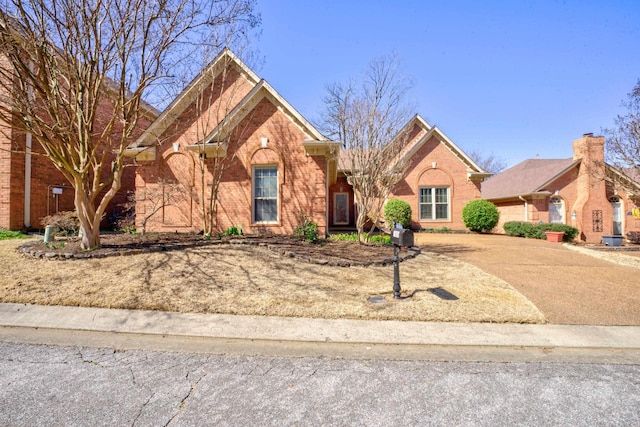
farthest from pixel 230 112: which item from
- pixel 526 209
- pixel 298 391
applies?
pixel 526 209

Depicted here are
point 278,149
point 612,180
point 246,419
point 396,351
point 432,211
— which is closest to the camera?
point 246,419

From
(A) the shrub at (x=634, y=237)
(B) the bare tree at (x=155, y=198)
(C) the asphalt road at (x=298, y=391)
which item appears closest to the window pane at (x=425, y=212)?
(A) the shrub at (x=634, y=237)

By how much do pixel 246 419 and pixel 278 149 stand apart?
10381 mm

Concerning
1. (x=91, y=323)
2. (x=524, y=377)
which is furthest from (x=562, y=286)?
(x=91, y=323)

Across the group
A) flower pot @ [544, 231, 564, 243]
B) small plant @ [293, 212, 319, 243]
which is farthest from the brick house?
flower pot @ [544, 231, 564, 243]

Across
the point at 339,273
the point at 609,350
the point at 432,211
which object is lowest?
the point at 609,350

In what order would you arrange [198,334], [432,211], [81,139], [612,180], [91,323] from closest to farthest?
[198,334], [91,323], [81,139], [612,180], [432,211]

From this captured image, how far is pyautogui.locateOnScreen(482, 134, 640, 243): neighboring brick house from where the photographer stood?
62.7 feet

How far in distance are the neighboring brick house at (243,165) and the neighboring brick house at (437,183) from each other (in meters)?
8.00

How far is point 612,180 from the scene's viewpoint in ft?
51.0

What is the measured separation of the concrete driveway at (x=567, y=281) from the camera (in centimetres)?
506

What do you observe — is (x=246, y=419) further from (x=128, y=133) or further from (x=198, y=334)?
(x=128, y=133)

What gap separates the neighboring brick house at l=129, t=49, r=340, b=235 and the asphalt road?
27.8ft

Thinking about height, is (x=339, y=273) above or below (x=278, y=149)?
below
